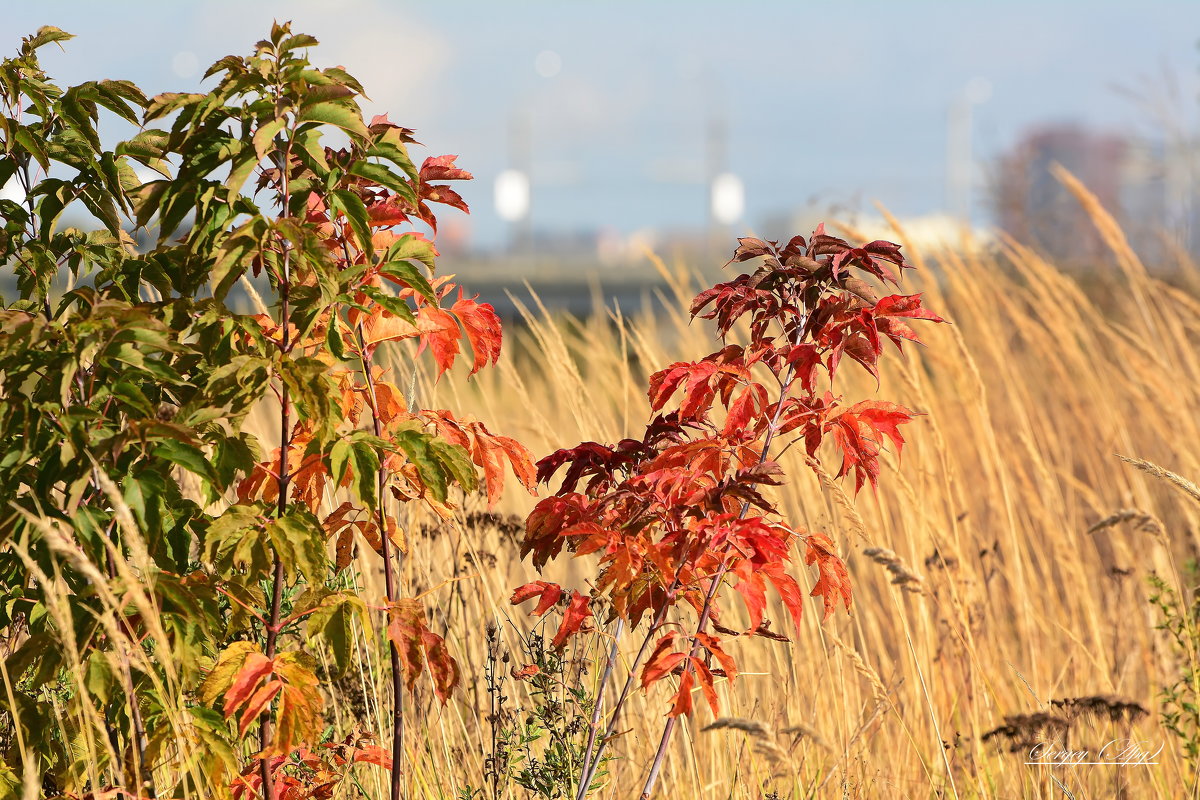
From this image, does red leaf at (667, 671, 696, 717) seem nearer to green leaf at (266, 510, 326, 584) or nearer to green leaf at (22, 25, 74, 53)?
green leaf at (266, 510, 326, 584)

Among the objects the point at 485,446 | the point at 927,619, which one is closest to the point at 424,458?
the point at 485,446

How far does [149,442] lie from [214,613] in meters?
0.24

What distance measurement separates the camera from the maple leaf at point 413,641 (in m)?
1.51

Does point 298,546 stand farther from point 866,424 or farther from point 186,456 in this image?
point 866,424

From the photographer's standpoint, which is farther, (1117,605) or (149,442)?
(1117,605)

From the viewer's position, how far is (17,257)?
1.62 m

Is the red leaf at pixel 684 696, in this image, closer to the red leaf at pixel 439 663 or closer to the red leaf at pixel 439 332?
the red leaf at pixel 439 663

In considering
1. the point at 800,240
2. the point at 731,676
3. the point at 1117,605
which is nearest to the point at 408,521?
the point at 731,676

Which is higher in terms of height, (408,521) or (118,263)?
(118,263)

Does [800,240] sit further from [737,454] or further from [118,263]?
[118,263]

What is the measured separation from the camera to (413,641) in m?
1.52

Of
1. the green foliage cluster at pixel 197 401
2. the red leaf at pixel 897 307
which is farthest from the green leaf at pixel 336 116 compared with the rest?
the red leaf at pixel 897 307

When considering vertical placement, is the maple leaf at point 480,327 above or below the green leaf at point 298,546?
above

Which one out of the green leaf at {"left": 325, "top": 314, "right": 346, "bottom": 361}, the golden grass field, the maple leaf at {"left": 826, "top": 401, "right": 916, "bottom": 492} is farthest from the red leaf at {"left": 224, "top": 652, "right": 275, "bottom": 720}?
the maple leaf at {"left": 826, "top": 401, "right": 916, "bottom": 492}
